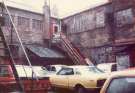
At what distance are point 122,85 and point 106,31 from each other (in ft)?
81.1

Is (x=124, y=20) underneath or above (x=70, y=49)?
above

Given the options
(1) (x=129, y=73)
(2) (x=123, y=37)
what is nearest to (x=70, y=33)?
(2) (x=123, y=37)

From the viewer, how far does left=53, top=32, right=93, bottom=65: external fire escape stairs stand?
1131 inches

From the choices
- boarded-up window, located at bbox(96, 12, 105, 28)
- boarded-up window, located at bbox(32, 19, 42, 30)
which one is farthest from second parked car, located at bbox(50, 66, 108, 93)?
boarded-up window, located at bbox(32, 19, 42, 30)

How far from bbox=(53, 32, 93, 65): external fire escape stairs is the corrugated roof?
880 millimetres

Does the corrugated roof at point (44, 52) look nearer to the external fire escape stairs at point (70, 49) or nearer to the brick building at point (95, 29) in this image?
the external fire escape stairs at point (70, 49)

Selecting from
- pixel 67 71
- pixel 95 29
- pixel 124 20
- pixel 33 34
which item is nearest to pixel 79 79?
pixel 67 71

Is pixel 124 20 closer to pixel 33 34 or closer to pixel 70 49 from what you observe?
pixel 70 49

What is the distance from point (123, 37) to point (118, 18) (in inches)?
73.5

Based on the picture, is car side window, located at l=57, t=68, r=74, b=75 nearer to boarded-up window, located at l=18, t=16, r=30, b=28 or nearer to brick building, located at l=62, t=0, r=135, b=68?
brick building, located at l=62, t=0, r=135, b=68

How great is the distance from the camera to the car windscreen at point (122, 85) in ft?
11.4

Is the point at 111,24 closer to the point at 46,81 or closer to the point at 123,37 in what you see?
the point at 123,37

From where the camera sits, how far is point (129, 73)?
11.6ft

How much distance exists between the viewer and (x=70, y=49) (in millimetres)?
30375
